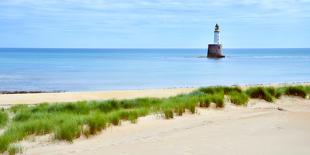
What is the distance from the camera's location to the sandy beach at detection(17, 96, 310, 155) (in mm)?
6770

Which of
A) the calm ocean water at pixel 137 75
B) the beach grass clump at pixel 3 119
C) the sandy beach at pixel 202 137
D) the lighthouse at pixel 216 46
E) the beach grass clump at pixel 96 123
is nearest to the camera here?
the sandy beach at pixel 202 137

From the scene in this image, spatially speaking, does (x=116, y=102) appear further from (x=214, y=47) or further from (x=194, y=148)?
(x=214, y=47)

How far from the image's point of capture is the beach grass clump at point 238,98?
11598 millimetres

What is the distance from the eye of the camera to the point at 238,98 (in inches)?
463

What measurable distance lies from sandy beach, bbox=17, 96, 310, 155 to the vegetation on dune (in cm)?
17

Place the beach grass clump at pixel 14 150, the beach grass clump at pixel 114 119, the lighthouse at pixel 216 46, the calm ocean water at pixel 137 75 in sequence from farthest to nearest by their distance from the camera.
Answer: the lighthouse at pixel 216 46 → the calm ocean water at pixel 137 75 → the beach grass clump at pixel 114 119 → the beach grass clump at pixel 14 150

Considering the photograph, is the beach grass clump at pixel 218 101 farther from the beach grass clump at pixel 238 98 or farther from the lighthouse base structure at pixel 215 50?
the lighthouse base structure at pixel 215 50

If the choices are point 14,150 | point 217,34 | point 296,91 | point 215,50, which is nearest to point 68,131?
point 14,150

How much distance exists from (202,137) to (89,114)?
2.79m

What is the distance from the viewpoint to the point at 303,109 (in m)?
11.0

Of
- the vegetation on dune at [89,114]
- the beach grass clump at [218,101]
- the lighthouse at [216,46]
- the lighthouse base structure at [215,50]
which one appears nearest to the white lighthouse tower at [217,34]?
the lighthouse at [216,46]

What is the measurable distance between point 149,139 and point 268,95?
589 cm

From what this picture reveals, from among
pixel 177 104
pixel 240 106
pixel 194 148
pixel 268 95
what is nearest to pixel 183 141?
pixel 194 148

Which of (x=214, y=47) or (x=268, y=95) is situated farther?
(x=214, y=47)
